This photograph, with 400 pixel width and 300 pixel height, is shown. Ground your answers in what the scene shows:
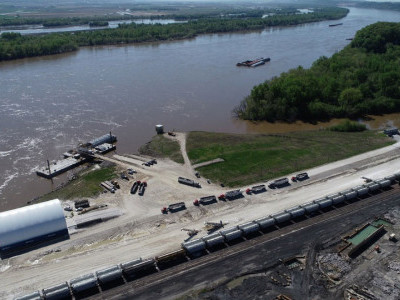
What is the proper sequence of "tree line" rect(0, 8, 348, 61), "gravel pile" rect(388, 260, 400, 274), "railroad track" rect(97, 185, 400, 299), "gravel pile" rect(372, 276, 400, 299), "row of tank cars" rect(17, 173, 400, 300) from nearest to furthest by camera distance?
"row of tank cars" rect(17, 173, 400, 300) → "gravel pile" rect(372, 276, 400, 299) → "railroad track" rect(97, 185, 400, 299) → "gravel pile" rect(388, 260, 400, 274) → "tree line" rect(0, 8, 348, 61)

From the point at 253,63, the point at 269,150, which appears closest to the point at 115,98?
the point at 269,150

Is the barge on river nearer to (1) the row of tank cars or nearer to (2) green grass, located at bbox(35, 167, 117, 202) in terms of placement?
(2) green grass, located at bbox(35, 167, 117, 202)

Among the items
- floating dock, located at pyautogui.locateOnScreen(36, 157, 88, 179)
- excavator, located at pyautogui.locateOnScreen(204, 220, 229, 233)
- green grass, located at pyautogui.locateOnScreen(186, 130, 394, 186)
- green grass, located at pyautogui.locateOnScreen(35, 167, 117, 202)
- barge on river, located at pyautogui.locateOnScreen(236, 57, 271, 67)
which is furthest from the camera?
barge on river, located at pyautogui.locateOnScreen(236, 57, 271, 67)

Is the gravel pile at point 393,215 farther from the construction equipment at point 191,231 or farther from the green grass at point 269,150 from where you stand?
the construction equipment at point 191,231

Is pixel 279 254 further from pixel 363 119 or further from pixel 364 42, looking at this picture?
pixel 364 42

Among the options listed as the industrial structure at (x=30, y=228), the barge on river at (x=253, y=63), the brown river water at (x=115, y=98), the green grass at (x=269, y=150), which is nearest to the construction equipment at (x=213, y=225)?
the green grass at (x=269, y=150)

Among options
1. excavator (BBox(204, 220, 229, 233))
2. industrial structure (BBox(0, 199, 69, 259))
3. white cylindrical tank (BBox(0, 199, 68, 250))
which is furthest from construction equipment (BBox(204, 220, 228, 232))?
white cylindrical tank (BBox(0, 199, 68, 250))
